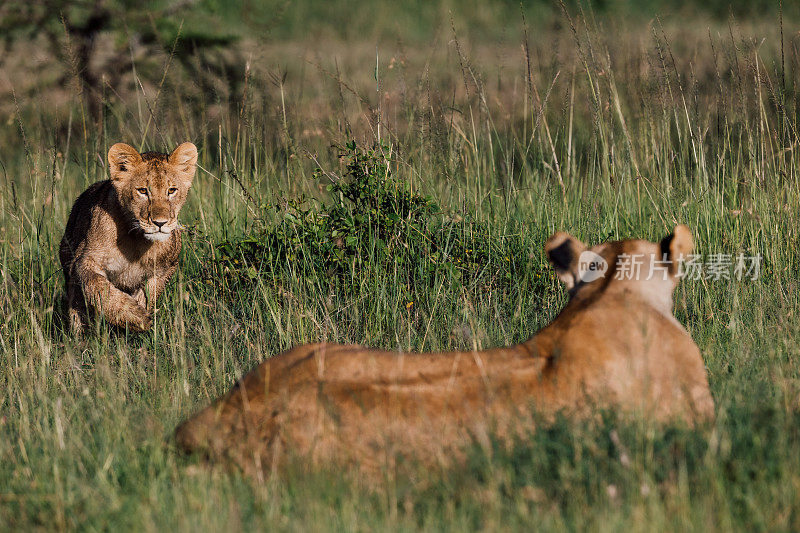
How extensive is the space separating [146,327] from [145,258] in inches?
23.5

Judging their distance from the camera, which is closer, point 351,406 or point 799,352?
point 351,406

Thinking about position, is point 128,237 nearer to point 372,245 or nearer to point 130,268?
point 130,268

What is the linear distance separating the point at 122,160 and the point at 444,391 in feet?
11.1

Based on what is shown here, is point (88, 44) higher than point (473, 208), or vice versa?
point (88, 44)

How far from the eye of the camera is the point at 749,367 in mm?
4266

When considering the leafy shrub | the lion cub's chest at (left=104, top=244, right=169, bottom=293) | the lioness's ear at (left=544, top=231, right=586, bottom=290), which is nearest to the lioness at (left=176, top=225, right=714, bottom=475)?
the lioness's ear at (left=544, top=231, right=586, bottom=290)

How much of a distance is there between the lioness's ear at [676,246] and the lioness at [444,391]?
27 cm

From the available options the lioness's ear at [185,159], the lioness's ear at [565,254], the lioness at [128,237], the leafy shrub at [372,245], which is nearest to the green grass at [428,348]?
the leafy shrub at [372,245]

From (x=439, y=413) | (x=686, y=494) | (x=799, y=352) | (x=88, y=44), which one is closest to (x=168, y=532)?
(x=439, y=413)

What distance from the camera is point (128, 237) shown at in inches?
235

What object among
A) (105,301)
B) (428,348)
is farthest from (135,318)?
(428,348)

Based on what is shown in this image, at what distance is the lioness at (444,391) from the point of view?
318 centimetres

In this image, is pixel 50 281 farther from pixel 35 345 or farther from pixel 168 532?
pixel 168 532

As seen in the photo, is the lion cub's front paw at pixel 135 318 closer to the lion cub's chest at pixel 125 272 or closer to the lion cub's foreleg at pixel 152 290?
the lion cub's foreleg at pixel 152 290
